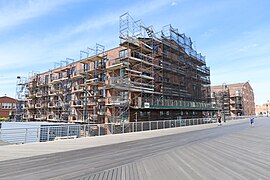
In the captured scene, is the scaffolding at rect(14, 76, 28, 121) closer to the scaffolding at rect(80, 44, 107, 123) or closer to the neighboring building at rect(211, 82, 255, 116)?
the scaffolding at rect(80, 44, 107, 123)

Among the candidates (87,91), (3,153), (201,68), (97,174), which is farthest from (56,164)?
(201,68)

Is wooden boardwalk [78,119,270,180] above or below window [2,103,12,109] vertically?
below

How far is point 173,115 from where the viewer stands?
23.7 meters

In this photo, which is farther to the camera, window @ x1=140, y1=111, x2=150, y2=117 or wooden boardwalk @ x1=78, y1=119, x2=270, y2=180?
window @ x1=140, y1=111, x2=150, y2=117

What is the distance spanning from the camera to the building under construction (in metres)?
19.2

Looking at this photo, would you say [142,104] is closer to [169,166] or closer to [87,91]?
[87,91]

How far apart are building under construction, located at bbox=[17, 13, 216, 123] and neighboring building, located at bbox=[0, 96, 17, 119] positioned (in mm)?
19685

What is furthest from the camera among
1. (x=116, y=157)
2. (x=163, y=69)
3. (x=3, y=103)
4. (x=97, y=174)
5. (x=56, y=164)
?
(x=3, y=103)

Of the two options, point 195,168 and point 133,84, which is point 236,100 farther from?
point 195,168

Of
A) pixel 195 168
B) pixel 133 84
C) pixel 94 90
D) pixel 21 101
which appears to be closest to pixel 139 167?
pixel 195 168

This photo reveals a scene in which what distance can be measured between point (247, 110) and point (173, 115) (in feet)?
158

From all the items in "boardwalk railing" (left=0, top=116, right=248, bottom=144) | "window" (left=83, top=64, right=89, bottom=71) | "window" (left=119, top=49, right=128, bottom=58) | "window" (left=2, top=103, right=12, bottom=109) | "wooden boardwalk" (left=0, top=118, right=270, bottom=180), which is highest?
"window" (left=119, top=49, right=128, bottom=58)

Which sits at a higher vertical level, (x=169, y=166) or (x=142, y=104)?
(x=142, y=104)

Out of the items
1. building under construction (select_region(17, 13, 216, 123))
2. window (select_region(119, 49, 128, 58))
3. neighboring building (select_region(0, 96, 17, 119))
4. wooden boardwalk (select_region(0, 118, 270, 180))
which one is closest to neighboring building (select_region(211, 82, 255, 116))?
building under construction (select_region(17, 13, 216, 123))
